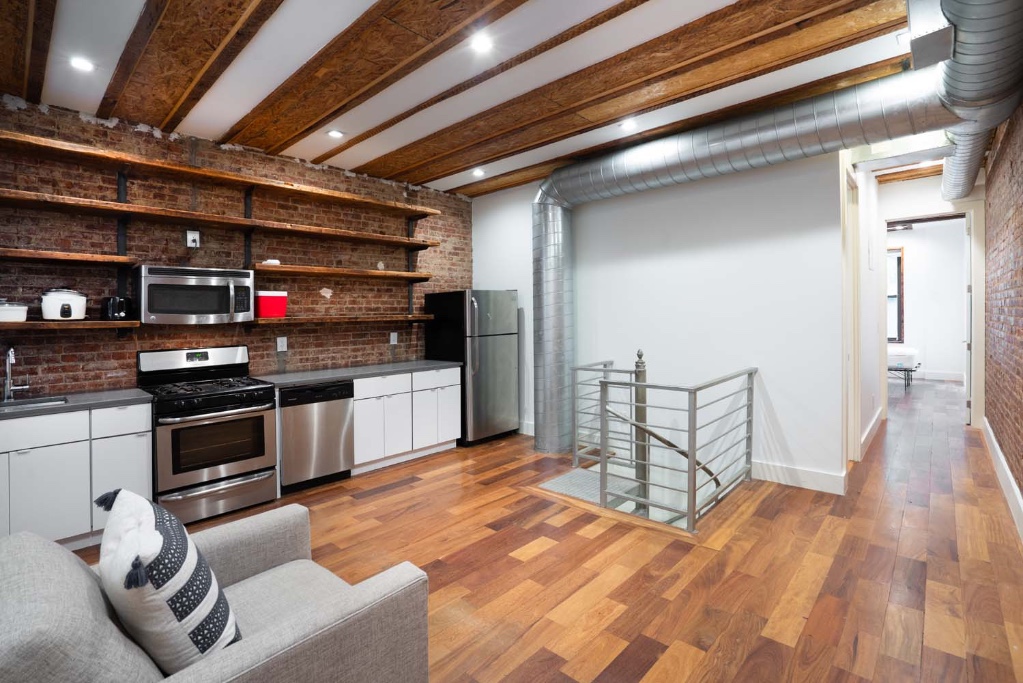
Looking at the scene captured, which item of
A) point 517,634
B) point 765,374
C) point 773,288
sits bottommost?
point 517,634

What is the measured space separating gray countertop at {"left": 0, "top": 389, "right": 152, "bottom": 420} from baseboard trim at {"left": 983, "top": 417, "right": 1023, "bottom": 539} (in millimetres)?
5124

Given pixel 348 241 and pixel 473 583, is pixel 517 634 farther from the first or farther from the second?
pixel 348 241

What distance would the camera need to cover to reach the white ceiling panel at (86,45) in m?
2.28

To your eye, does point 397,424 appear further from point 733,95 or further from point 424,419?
point 733,95

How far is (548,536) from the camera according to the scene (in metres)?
3.05

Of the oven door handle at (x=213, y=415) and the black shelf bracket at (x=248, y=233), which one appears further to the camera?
the black shelf bracket at (x=248, y=233)

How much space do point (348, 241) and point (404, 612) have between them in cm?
394

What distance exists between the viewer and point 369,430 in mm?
4250

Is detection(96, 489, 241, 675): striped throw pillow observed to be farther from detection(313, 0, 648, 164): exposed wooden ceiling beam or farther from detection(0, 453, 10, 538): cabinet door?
detection(313, 0, 648, 164): exposed wooden ceiling beam

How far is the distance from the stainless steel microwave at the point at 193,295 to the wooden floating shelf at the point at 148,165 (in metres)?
0.65

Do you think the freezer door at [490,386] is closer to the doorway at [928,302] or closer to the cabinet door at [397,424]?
the cabinet door at [397,424]

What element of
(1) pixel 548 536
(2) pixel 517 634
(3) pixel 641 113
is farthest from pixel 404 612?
(3) pixel 641 113

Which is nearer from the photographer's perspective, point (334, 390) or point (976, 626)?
point (976, 626)

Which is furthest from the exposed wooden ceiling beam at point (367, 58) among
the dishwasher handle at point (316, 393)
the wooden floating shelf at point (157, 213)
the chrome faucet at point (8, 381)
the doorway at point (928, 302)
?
the doorway at point (928, 302)
